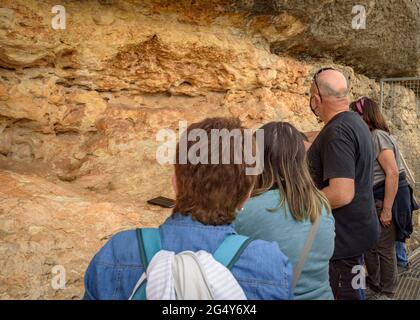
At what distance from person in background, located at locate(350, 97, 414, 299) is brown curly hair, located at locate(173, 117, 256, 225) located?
1973mm

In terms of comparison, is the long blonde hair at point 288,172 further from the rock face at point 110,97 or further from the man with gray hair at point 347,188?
the rock face at point 110,97

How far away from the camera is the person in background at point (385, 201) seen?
9.80 ft

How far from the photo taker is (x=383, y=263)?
3330 mm

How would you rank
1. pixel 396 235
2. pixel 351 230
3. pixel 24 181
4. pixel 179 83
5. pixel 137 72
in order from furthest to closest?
pixel 179 83
pixel 137 72
pixel 396 235
pixel 24 181
pixel 351 230

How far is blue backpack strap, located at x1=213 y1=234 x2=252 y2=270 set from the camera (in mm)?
1136

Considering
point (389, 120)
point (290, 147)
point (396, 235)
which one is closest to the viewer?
point (290, 147)

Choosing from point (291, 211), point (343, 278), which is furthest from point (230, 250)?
point (343, 278)

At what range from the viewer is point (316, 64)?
476cm

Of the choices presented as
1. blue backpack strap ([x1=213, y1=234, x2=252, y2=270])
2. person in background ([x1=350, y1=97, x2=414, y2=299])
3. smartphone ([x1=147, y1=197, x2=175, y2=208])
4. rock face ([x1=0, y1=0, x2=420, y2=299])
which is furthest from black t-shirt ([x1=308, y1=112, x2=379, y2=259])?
smartphone ([x1=147, y1=197, x2=175, y2=208])

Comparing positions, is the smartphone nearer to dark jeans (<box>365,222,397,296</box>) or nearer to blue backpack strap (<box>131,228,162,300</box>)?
dark jeans (<box>365,222,397,296</box>)

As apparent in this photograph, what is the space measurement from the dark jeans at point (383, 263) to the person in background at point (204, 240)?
232 centimetres
